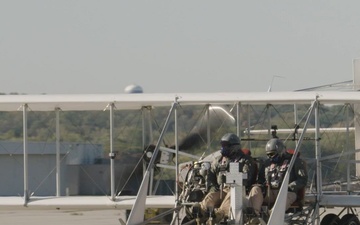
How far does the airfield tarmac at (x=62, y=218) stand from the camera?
34656 mm

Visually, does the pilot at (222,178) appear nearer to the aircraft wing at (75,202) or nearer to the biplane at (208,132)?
the biplane at (208,132)

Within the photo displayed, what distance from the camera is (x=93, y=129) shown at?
36.5m

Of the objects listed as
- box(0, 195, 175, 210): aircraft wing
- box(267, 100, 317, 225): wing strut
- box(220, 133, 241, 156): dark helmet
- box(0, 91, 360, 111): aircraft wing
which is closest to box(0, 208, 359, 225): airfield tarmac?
box(0, 195, 175, 210): aircraft wing

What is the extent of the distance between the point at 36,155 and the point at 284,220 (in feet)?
63.6

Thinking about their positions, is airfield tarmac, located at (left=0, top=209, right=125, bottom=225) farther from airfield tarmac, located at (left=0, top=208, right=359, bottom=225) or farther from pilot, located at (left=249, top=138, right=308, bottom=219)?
pilot, located at (left=249, top=138, right=308, bottom=219)

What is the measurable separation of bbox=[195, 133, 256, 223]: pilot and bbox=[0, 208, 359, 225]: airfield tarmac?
39.2 feet

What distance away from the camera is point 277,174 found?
21469 millimetres

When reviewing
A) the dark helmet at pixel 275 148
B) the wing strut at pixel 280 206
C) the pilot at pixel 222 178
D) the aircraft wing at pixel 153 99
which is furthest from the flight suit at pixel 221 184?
the aircraft wing at pixel 153 99

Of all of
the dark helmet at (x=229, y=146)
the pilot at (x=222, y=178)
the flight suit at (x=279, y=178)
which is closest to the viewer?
the pilot at (x=222, y=178)

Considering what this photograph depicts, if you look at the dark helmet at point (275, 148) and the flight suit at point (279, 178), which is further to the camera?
the dark helmet at point (275, 148)

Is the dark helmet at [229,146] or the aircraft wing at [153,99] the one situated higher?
the aircraft wing at [153,99]

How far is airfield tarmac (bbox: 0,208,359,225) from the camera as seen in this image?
114 feet

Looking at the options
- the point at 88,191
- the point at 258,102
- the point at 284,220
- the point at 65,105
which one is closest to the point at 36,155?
the point at 88,191

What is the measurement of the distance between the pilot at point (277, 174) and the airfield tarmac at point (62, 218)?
11.6m
